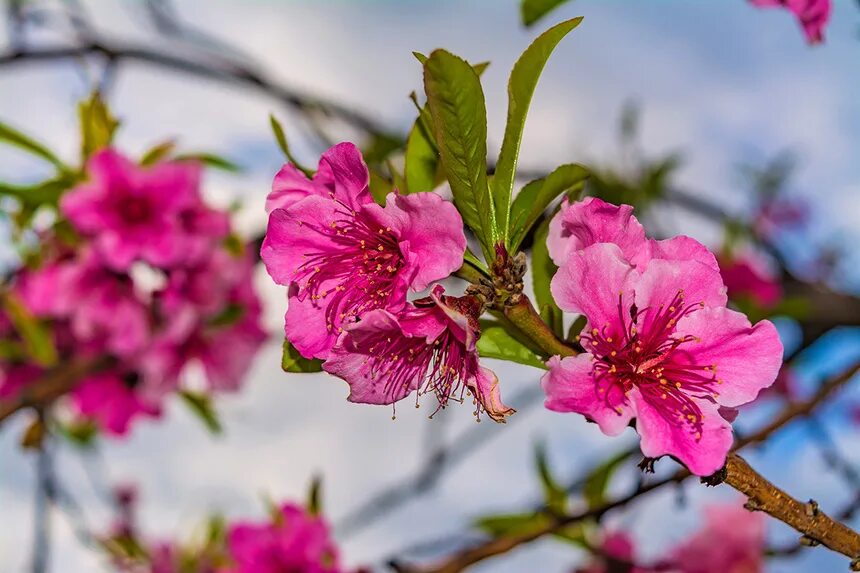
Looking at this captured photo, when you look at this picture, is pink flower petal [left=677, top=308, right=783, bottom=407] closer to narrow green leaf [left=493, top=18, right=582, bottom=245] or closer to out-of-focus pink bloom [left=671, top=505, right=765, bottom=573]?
narrow green leaf [left=493, top=18, right=582, bottom=245]

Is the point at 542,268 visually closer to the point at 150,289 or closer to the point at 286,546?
the point at 286,546

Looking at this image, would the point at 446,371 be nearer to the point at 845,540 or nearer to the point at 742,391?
the point at 742,391

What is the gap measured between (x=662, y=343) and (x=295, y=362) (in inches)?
16.6

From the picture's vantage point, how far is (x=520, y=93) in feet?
2.85

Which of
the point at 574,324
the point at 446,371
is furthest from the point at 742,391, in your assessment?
the point at 446,371

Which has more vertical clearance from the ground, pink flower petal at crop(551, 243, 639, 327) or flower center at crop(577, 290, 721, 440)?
pink flower petal at crop(551, 243, 639, 327)

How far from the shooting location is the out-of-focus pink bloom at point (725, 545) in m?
2.32

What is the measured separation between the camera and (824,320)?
2646 millimetres

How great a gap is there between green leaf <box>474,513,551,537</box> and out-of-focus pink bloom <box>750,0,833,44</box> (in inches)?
46.1

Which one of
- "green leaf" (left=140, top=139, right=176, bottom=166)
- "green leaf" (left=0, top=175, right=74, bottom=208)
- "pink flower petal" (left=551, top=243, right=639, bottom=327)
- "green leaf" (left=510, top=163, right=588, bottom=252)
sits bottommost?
"pink flower petal" (left=551, top=243, right=639, bottom=327)

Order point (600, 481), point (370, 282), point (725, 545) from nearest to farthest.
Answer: point (370, 282) → point (600, 481) → point (725, 545)

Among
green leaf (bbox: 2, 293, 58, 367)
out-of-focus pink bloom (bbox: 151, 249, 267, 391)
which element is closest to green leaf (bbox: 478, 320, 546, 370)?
out-of-focus pink bloom (bbox: 151, 249, 267, 391)

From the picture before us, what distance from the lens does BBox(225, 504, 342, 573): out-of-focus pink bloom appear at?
6.19 ft

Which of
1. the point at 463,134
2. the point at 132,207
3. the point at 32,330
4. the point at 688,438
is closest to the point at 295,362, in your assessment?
the point at 463,134
